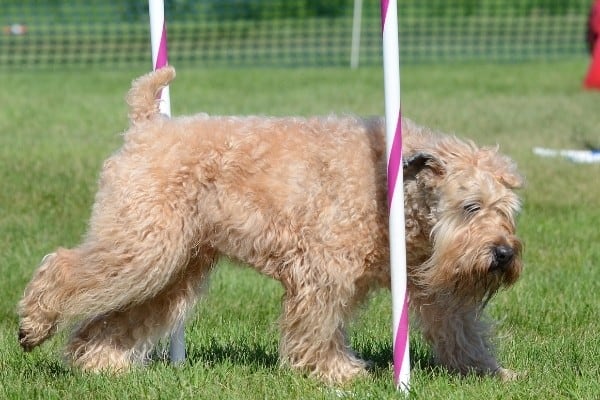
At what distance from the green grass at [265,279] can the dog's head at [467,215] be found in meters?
0.53

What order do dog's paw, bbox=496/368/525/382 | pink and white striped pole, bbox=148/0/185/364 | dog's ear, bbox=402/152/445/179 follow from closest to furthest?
1. dog's ear, bbox=402/152/445/179
2. dog's paw, bbox=496/368/525/382
3. pink and white striped pole, bbox=148/0/185/364

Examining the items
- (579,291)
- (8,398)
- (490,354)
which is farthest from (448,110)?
(8,398)

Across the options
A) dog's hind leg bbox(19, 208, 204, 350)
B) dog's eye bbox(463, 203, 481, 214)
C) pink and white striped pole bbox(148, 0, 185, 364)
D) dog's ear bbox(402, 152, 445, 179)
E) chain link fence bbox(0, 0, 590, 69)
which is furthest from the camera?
chain link fence bbox(0, 0, 590, 69)

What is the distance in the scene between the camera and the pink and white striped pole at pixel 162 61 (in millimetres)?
5887

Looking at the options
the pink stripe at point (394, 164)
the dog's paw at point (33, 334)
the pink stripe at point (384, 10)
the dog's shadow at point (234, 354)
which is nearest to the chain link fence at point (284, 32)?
the dog's shadow at point (234, 354)

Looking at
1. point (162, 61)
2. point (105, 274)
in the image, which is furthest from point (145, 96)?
point (105, 274)

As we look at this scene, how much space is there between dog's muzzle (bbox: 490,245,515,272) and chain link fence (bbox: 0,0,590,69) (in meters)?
18.9

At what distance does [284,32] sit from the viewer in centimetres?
2827

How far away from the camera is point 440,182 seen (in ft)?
17.3

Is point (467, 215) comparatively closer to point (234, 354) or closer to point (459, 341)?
point (459, 341)

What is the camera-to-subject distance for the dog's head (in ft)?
16.7

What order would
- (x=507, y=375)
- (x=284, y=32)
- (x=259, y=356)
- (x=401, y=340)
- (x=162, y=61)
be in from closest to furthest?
(x=401, y=340) → (x=507, y=375) → (x=162, y=61) → (x=259, y=356) → (x=284, y=32)

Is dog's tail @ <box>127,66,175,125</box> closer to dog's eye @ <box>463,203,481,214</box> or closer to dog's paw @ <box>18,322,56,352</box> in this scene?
dog's paw @ <box>18,322,56,352</box>

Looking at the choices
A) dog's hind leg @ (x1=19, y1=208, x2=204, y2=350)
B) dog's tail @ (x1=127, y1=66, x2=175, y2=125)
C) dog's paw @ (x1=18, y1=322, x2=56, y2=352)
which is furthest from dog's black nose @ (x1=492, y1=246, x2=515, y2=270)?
dog's paw @ (x1=18, y1=322, x2=56, y2=352)
